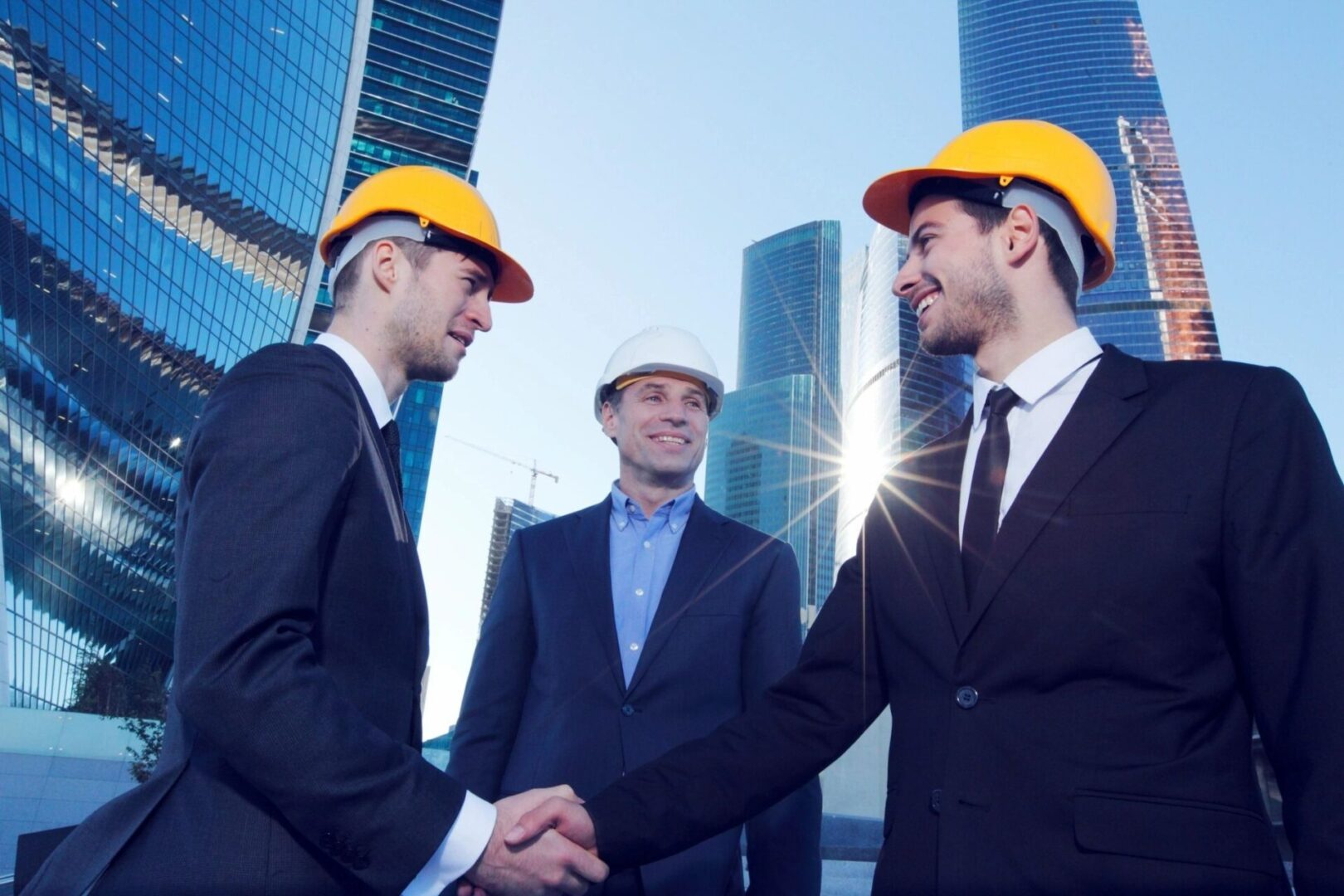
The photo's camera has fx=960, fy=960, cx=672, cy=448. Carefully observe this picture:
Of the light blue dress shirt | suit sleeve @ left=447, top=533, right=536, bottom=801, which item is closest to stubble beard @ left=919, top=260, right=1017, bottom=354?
the light blue dress shirt

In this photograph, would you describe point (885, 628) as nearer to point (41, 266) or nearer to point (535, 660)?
point (535, 660)

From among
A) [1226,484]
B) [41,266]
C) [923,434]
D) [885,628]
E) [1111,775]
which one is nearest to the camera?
[1111,775]

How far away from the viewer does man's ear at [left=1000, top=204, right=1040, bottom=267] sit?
2.94 metres

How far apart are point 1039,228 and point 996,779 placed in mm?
1661

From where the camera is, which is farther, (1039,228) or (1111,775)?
(1039,228)

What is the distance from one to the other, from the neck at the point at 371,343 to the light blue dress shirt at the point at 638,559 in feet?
5.11

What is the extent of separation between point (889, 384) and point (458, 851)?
128 metres

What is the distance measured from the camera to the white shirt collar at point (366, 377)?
113 inches

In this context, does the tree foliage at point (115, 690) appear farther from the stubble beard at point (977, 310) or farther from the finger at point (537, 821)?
the stubble beard at point (977, 310)

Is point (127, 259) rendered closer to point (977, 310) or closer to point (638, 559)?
point (638, 559)

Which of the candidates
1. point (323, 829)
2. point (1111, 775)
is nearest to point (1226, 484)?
point (1111, 775)

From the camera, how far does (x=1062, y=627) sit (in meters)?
2.27

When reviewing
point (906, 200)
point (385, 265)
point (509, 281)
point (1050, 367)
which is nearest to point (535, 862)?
point (385, 265)

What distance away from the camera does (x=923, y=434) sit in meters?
124
